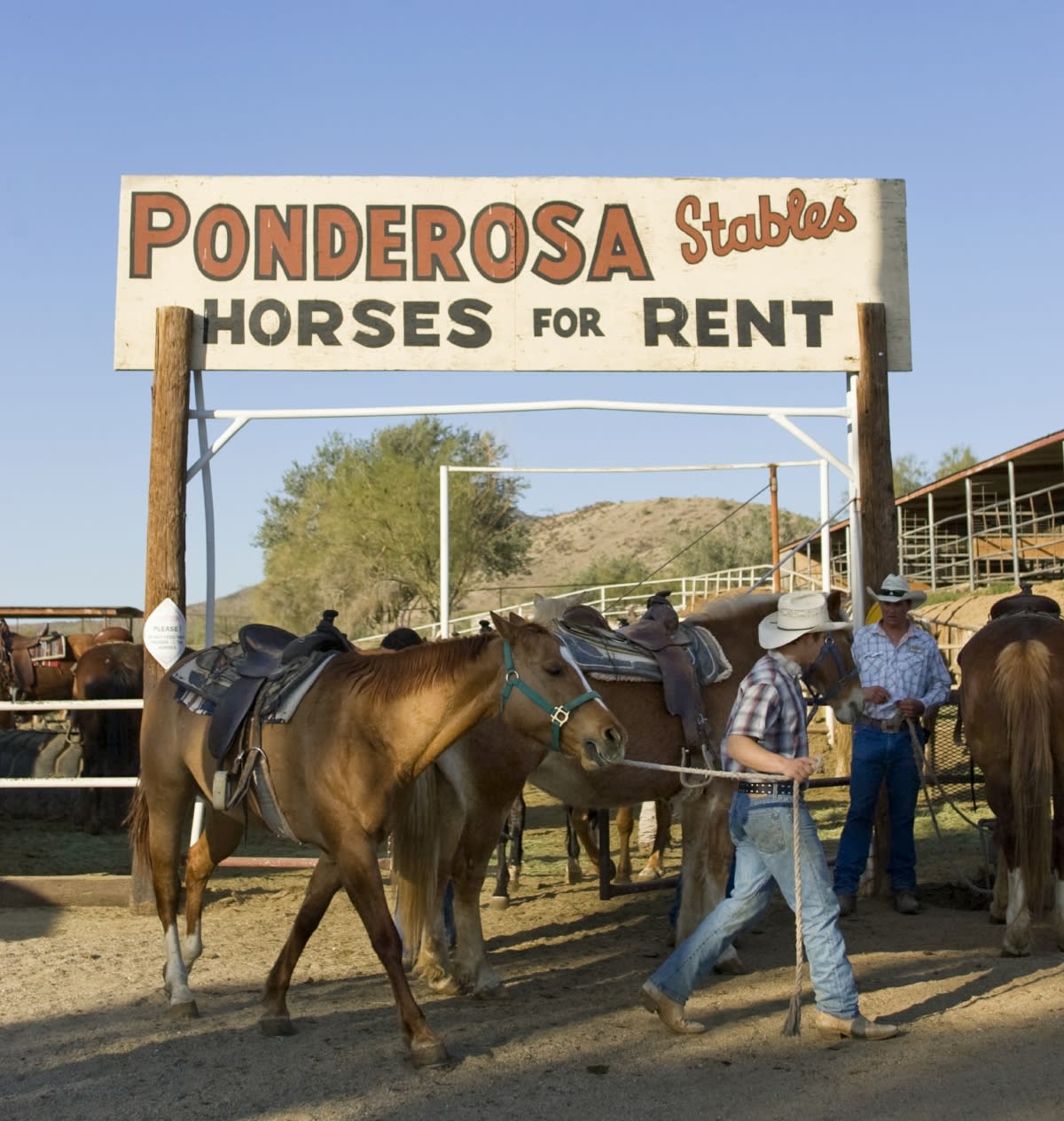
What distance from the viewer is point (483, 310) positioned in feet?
29.2

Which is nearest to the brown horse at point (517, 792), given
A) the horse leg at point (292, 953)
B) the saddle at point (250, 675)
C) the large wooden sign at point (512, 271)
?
the horse leg at point (292, 953)

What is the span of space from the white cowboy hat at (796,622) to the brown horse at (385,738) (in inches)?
31.5

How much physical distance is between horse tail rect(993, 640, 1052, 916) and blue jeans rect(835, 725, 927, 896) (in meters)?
1.14

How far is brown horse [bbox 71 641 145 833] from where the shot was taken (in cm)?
1254

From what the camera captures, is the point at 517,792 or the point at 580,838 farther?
the point at 580,838

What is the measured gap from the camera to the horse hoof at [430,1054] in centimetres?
494

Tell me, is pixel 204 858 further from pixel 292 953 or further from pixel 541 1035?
pixel 541 1035

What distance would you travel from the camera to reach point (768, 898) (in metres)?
5.25

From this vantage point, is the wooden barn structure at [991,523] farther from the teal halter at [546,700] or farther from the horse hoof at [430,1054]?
the horse hoof at [430,1054]

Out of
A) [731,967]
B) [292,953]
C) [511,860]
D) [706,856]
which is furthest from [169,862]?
[511,860]

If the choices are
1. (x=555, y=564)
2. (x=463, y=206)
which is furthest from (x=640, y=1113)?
(x=555, y=564)

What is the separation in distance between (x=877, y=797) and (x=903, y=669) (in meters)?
0.88

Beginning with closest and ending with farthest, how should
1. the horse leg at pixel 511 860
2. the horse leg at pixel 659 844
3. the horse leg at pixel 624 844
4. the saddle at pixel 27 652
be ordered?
1. the horse leg at pixel 511 860
2. the horse leg at pixel 624 844
3. the horse leg at pixel 659 844
4. the saddle at pixel 27 652

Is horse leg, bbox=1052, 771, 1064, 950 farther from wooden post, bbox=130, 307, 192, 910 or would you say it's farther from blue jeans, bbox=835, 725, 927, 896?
wooden post, bbox=130, 307, 192, 910
